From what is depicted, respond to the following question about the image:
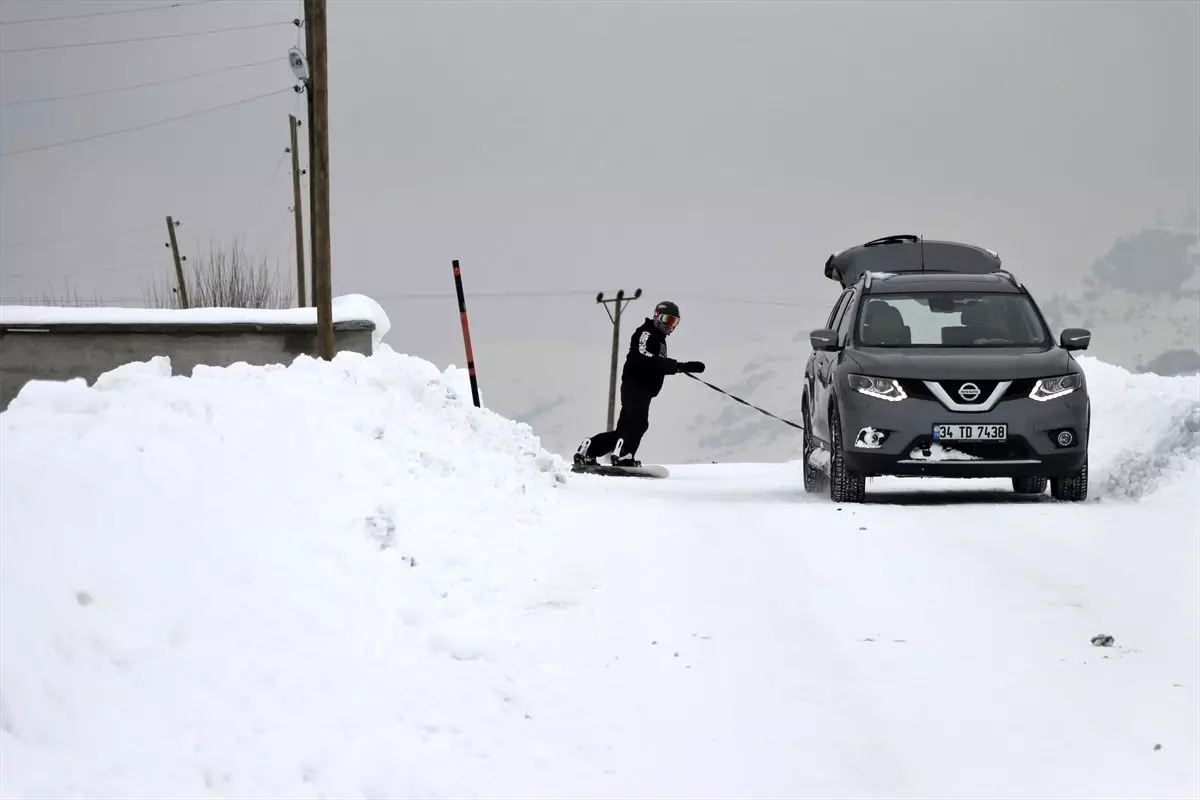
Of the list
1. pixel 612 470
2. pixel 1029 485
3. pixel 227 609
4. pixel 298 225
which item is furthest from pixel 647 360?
pixel 298 225

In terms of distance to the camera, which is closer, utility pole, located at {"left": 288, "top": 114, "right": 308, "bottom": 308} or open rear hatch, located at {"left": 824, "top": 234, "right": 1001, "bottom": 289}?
open rear hatch, located at {"left": 824, "top": 234, "right": 1001, "bottom": 289}

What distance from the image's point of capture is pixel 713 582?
26.1ft

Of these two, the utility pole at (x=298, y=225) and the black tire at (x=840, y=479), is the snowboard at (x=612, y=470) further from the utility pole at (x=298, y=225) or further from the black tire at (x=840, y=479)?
the utility pole at (x=298, y=225)

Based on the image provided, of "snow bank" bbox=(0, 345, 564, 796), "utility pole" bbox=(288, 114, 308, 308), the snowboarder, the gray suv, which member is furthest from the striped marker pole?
"utility pole" bbox=(288, 114, 308, 308)

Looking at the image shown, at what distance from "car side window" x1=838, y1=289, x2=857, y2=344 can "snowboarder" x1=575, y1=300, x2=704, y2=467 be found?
316cm

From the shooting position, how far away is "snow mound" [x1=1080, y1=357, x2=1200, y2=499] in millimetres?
11617

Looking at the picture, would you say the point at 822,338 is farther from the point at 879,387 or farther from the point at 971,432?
the point at 971,432

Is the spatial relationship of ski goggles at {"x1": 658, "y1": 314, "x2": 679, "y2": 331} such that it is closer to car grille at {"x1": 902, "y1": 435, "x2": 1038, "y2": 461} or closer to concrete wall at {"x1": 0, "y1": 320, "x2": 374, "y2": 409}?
concrete wall at {"x1": 0, "y1": 320, "x2": 374, "y2": 409}

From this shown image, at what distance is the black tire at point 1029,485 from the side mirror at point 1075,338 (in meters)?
1.64

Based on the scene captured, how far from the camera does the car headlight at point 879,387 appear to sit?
1125 cm

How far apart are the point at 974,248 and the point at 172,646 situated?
1280cm

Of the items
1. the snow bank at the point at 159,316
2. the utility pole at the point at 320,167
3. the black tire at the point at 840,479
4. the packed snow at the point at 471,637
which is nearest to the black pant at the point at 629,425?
the utility pole at the point at 320,167

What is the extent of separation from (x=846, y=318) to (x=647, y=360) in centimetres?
385

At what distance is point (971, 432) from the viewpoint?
11.1 m
